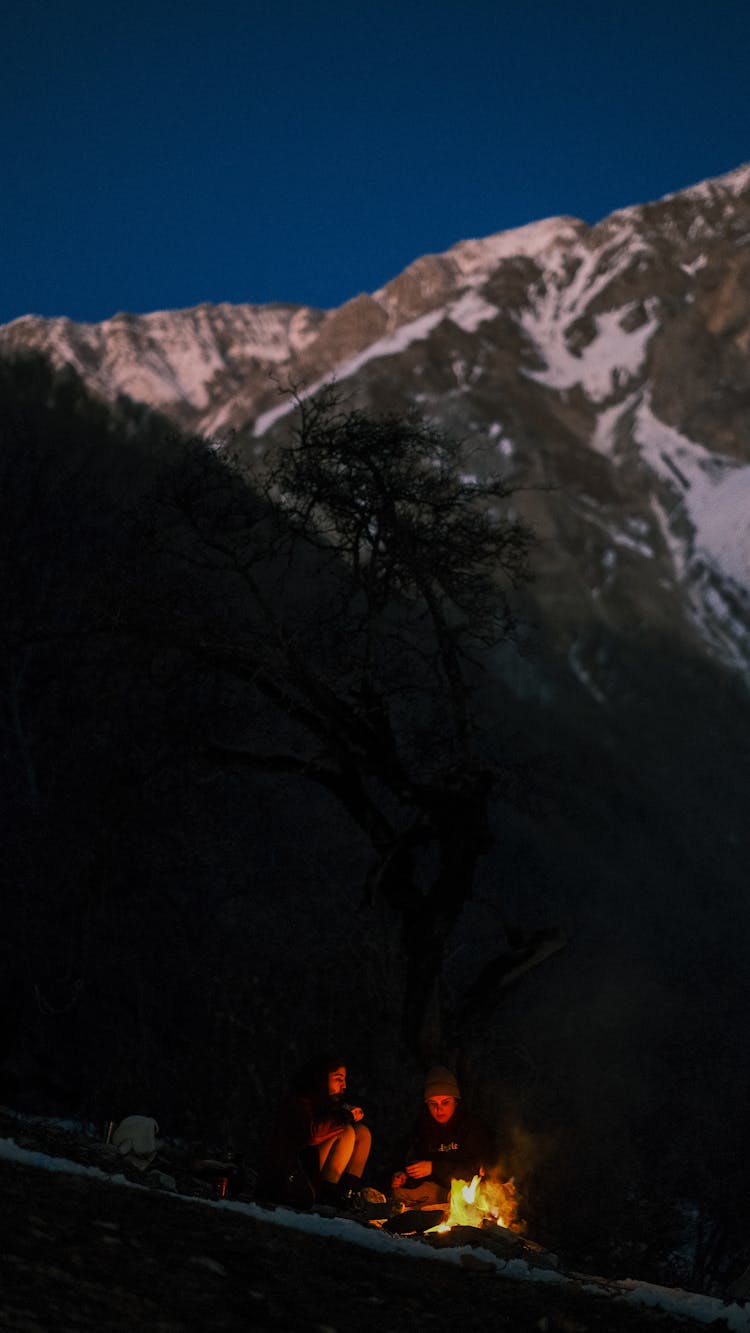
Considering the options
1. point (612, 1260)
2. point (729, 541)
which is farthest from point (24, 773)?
point (729, 541)

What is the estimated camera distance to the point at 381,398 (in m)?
171

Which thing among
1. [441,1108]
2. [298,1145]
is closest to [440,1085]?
[441,1108]

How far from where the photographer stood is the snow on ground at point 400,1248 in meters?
6.15

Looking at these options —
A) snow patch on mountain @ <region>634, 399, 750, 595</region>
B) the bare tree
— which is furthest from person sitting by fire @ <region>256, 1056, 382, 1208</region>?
snow patch on mountain @ <region>634, 399, 750, 595</region>

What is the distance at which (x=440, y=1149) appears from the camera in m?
9.52

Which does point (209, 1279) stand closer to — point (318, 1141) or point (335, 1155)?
point (318, 1141)

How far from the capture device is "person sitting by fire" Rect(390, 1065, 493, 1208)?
31.0ft

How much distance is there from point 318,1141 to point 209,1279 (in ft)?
12.7

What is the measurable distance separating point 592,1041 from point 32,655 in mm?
12851

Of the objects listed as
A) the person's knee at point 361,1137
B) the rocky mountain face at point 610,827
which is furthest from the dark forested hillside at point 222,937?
the person's knee at point 361,1137

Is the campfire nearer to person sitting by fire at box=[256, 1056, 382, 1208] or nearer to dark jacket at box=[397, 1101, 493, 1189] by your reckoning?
dark jacket at box=[397, 1101, 493, 1189]

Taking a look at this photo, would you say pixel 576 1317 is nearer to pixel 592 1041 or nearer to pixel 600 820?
pixel 592 1041

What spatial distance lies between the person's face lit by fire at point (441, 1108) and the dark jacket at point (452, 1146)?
0.09ft

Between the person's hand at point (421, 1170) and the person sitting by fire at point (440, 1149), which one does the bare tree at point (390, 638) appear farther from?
the person's hand at point (421, 1170)
